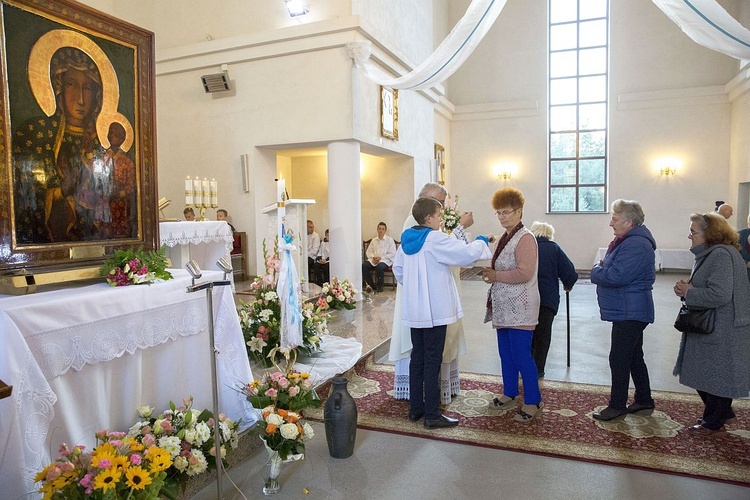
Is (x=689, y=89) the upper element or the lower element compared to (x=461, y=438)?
upper

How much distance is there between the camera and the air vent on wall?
29.1 feet

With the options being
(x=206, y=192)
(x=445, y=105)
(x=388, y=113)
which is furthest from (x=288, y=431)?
(x=445, y=105)

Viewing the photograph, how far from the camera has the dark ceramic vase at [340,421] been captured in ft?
11.1

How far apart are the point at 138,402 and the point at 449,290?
206 centimetres

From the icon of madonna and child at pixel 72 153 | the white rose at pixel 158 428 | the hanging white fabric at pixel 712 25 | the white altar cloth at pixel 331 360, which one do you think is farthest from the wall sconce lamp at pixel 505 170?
the white rose at pixel 158 428

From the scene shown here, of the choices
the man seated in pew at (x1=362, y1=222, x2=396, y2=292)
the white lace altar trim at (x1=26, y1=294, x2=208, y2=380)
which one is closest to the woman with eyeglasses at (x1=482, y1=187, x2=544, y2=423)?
the white lace altar trim at (x1=26, y1=294, x2=208, y2=380)

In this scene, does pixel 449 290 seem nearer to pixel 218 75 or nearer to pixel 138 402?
pixel 138 402

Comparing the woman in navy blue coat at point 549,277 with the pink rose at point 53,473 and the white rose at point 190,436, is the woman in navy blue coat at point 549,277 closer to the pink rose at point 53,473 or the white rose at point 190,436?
the white rose at point 190,436

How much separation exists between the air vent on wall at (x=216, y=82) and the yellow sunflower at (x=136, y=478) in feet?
25.6

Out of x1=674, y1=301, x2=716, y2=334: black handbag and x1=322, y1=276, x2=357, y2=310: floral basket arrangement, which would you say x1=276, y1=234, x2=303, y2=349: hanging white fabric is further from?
x1=674, y1=301, x2=716, y2=334: black handbag

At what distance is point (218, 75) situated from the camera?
348 inches

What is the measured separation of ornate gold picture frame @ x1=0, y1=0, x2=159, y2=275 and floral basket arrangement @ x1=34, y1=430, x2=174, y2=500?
1.17 meters

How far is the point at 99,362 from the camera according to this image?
276 cm

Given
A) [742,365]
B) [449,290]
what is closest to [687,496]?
[742,365]
